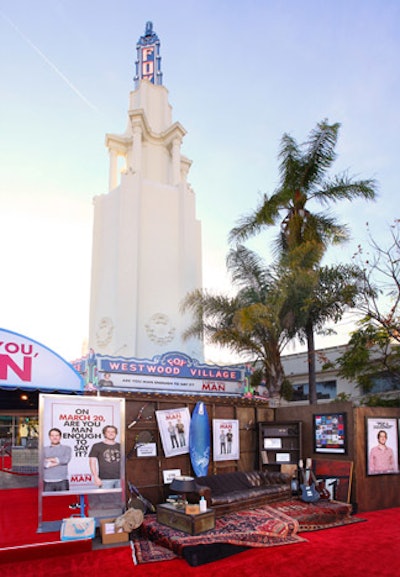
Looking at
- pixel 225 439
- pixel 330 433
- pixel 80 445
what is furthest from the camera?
pixel 225 439

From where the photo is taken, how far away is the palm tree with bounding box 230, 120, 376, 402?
15.6 meters

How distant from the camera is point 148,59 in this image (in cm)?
2698

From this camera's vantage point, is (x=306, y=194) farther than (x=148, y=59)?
No

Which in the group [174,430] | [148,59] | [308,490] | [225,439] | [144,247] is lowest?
[308,490]

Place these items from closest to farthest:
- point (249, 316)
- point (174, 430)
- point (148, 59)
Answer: point (174, 430)
point (249, 316)
point (148, 59)

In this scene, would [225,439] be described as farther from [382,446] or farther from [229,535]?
[229,535]

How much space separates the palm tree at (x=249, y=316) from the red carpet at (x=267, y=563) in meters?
6.22

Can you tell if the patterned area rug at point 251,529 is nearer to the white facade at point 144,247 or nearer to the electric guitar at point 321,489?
the electric guitar at point 321,489

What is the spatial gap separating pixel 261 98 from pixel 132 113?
468 inches

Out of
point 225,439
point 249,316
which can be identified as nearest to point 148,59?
point 249,316

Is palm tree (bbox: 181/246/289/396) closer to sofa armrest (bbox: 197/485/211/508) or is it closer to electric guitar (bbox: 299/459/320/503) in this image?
electric guitar (bbox: 299/459/320/503)

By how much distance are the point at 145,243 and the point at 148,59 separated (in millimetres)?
12040

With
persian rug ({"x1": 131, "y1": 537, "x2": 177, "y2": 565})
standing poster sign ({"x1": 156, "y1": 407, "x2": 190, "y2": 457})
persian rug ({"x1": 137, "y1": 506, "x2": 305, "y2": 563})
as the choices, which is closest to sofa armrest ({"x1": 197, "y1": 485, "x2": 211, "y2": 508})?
persian rug ({"x1": 137, "y1": 506, "x2": 305, "y2": 563})

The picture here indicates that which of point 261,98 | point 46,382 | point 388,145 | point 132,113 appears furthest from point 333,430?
point 132,113
